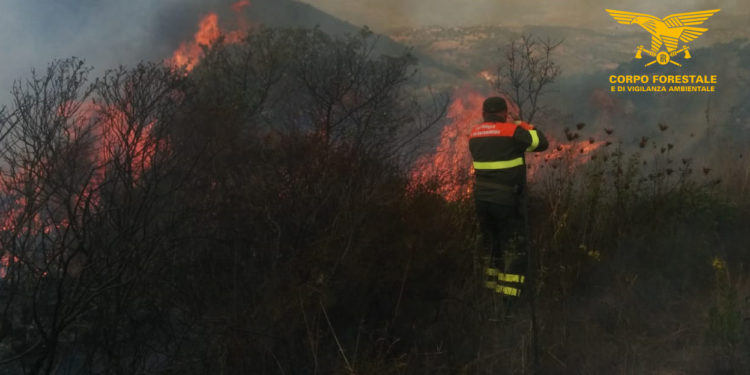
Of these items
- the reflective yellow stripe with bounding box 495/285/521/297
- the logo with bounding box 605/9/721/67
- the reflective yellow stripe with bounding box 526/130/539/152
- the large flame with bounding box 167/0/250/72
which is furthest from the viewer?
the logo with bounding box 605/9/721/67

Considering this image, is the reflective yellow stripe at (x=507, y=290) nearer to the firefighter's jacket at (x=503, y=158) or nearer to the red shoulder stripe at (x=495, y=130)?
the firefighter's jacket at (x=503, y=158)

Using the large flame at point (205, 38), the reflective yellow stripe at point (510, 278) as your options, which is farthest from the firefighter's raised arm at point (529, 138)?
the large flame at point (205, 38)

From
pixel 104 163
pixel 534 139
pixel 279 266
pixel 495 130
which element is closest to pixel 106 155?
pixel 104 163

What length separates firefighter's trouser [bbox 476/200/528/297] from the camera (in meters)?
4.72

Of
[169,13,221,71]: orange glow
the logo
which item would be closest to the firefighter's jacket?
[169,13,221,71]: orange glow

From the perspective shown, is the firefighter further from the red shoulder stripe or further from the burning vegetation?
the burning vegetation

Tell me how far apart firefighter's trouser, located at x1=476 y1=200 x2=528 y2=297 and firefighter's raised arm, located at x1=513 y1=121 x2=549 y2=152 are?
56 centimetres

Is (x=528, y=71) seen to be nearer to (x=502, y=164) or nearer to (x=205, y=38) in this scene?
(x=502, y=164)

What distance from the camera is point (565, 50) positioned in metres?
17.7

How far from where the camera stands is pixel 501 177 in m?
5.10

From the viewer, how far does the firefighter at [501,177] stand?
494cm

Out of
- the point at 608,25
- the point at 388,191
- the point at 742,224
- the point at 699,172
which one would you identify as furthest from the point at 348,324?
the point at 608,25

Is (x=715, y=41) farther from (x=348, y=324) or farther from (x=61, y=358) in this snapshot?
(x=61, y=358)

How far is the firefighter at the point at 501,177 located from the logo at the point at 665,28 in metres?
9.31
